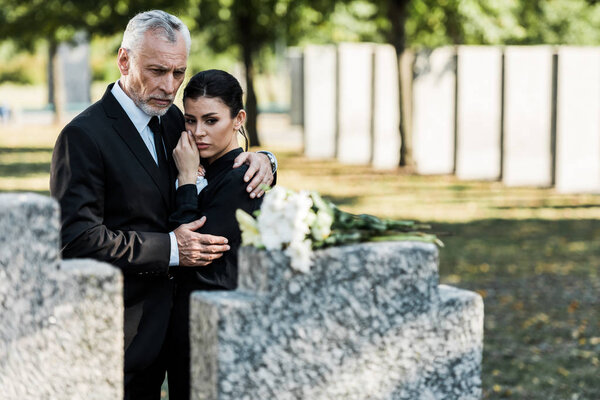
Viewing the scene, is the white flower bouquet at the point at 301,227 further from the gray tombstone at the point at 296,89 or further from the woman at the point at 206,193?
the gray tombstone at the point at 296,89

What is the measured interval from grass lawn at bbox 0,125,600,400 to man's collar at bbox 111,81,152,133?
1.25 m

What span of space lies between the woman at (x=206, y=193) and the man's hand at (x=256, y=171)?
3 cm

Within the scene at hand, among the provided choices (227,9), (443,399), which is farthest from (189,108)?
(227,9)

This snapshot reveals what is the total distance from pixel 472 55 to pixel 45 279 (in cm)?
2169

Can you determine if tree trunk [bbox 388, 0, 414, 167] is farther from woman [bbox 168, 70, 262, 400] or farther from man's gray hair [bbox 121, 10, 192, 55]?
man's gray hair [bbox 121, 10, 192, 55]

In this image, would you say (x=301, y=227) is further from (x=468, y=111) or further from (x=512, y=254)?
(x=468, y=111)

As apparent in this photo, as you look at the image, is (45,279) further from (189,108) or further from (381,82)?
(381,82)

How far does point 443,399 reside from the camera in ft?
10.1

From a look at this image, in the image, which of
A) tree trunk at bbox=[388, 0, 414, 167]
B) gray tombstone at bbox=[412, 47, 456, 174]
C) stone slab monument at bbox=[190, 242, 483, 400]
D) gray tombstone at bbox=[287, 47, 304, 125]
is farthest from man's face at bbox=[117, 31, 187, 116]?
gray tombstone at bbox=[287, 47, 304, 125]

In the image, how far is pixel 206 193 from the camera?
12.7 feet

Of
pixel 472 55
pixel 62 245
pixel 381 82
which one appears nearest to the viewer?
pixel 62 245

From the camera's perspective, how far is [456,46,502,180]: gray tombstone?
2294cm

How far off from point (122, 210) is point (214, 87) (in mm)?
610

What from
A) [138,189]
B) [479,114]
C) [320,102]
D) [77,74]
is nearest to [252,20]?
[320,102]
